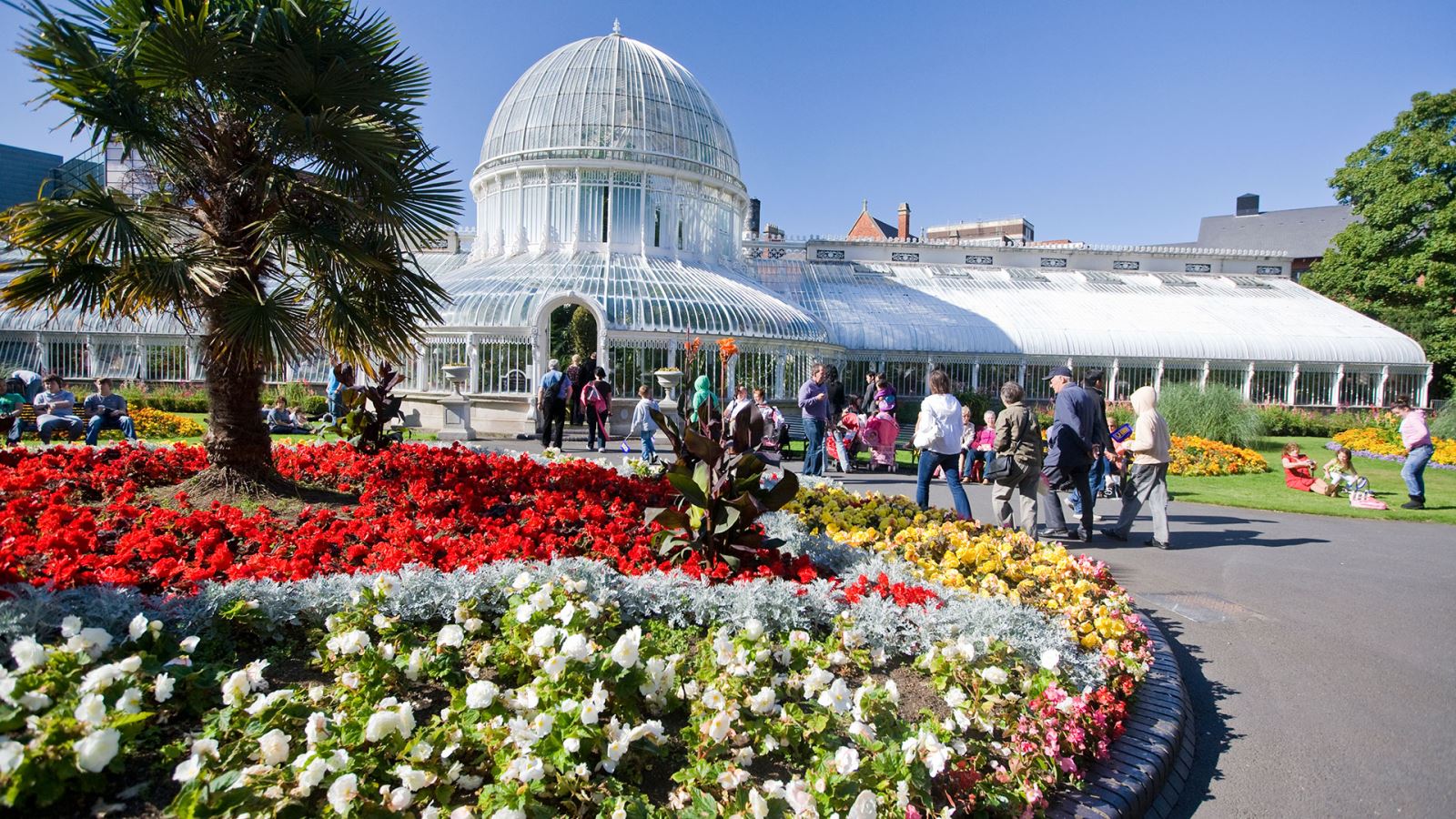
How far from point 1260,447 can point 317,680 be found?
23.0m

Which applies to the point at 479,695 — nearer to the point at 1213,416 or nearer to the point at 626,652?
the point at 626,652

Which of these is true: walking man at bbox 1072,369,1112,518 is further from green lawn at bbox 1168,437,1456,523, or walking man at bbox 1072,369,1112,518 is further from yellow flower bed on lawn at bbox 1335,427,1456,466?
yellow flower bed on lawn at bbox 1335,427,1456,466

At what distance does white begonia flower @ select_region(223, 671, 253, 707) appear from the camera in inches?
108

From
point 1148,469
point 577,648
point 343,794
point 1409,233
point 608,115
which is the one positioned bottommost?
point 343,794

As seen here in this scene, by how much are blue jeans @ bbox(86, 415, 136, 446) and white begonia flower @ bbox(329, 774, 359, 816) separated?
40.7ft

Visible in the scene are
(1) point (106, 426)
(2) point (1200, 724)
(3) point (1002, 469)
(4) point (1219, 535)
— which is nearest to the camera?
(2) point (1200, 724)

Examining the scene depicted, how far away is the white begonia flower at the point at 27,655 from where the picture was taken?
249 centimetres

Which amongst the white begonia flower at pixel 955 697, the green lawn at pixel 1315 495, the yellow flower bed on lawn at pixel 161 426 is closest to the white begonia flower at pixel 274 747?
the white begonia flower at pixel 955 697

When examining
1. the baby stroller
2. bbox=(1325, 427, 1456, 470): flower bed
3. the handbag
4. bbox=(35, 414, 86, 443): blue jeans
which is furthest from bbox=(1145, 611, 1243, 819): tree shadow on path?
bbox=(1325, 427, 1456, 470): flower bed

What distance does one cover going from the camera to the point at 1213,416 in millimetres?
18516

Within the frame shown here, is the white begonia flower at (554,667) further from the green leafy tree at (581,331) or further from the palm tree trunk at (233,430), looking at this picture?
the green leafy tree at (581,331)

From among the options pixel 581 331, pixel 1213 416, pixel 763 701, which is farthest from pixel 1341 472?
pixel 581 331

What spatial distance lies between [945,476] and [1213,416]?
13166 millimetres

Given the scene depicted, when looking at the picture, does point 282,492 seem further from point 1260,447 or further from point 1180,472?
point 1260,447
